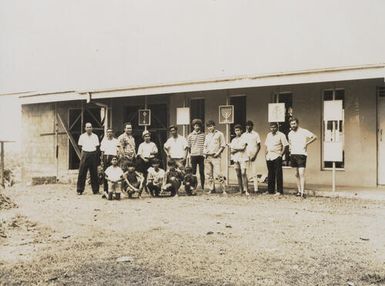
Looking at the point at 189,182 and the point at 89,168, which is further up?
the point at 89,168

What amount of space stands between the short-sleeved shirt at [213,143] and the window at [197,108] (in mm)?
2946

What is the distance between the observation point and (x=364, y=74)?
10234mm

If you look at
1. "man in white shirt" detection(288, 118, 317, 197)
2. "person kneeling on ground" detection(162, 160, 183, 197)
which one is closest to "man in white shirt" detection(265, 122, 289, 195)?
"man in white shirt" detection(288, 118, 317, 197)

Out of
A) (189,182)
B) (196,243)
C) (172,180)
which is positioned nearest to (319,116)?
(189,182)

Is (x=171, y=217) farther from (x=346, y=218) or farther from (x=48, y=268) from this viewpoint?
(x=48, y=268)

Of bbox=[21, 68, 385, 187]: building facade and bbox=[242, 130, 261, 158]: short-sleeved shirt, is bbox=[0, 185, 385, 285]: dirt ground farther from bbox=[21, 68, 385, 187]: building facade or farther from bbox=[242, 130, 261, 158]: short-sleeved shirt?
bbox=[21, 68, 385, 187]: building facade

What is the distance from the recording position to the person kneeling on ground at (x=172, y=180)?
11.5m

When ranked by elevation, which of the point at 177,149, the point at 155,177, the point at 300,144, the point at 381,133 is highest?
the point at 381,133

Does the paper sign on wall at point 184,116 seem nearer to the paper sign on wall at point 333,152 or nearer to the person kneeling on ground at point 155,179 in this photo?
the person kneeling on ground at point 155,179

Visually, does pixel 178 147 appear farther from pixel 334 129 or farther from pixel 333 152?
pixel 334 129

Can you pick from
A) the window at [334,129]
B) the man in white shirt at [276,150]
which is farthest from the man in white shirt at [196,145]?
the window at [334,129]

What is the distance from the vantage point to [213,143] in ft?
38.5

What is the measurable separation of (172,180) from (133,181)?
2.84 feet

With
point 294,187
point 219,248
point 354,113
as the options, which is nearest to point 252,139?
point 294,187
